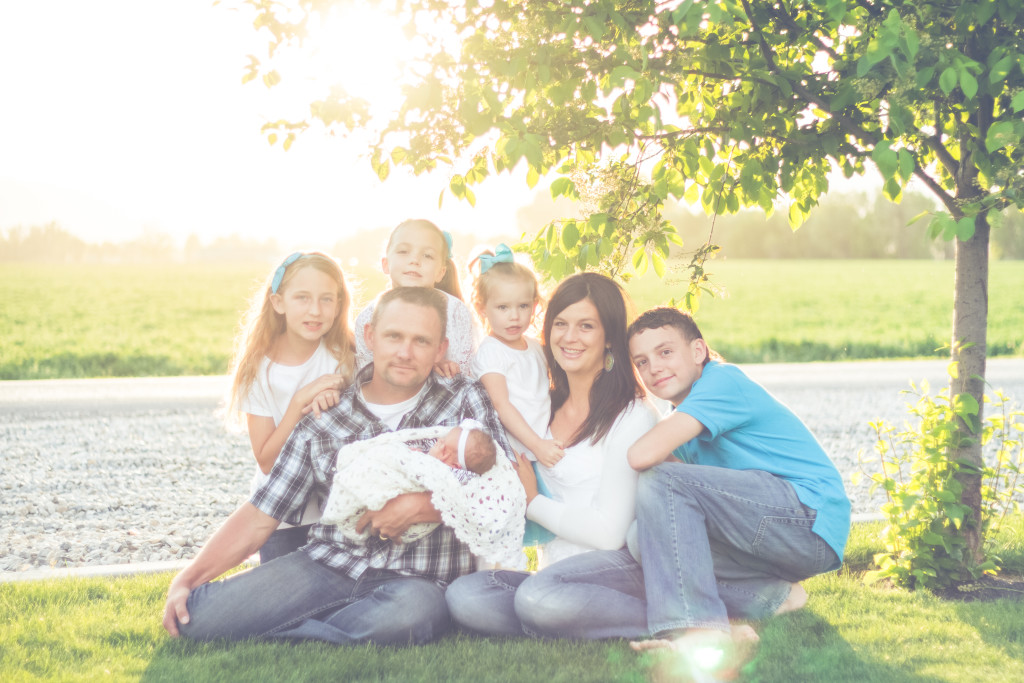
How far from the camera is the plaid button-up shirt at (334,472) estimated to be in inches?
127

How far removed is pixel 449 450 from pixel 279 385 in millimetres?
957

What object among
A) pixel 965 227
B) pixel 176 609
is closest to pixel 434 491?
pixel 176 609

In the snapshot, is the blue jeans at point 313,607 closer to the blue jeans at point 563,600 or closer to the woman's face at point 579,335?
the blue jeans at point 563,600

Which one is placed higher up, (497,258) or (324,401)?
(497,258)

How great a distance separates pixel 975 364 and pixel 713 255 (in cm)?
127

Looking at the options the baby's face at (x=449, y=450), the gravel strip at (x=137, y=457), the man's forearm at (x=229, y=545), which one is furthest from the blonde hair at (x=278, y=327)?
the baby's face at (x=449, y=450)

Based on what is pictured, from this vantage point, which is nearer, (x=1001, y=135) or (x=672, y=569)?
(x=1001, y=135)

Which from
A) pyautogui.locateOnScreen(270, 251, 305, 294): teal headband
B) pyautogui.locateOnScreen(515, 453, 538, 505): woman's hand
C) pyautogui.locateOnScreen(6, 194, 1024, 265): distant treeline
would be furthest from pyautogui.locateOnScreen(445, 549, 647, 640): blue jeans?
pyautogui.locateOnScreen(6, 194, 1024, 265): distant treeline

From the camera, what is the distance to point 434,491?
2.98 metres

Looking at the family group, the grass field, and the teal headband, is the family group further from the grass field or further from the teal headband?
the grass field

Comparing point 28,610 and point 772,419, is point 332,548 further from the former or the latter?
point 772,419

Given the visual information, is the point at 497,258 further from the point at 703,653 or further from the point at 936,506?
the point at 936,506

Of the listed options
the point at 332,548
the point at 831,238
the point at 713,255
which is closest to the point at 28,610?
the point at 332,548

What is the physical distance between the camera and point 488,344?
3.74 m
